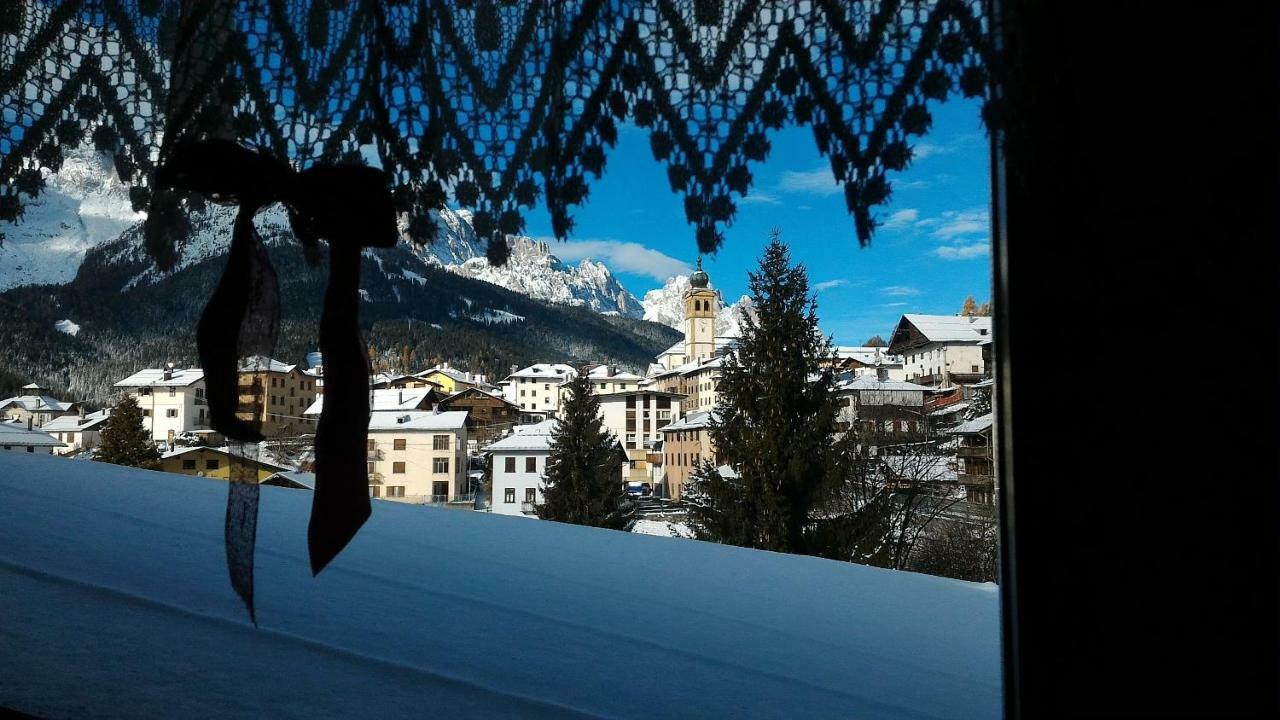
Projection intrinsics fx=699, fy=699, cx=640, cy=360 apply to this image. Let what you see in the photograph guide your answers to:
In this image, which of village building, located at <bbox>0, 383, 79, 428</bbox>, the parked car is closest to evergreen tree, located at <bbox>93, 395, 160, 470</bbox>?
village building, located at <bbox>0, 383, 79, 428</bbox>

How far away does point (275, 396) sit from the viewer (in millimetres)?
628

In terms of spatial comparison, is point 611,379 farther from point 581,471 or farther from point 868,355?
point 868,355

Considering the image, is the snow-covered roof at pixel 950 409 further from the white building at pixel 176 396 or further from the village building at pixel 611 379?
the white building at pixel 176 396

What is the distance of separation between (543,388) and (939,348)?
7.05 metres

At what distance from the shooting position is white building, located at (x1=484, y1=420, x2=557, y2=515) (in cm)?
1174

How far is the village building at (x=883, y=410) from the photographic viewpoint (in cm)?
938

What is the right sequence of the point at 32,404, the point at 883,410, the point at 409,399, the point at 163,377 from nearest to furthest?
1. the point at 163,377
2. the point at 32,404
3. the point at 409,399
4. the point at 883,410

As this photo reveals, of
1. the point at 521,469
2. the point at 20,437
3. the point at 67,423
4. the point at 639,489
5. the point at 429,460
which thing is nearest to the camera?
the point at 67,423

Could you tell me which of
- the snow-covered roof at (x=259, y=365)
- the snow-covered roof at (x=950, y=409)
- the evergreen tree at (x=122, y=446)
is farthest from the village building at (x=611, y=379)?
the snow-covered roof at (x=259, y=365)

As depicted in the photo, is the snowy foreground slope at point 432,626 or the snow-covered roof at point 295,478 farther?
the snowy foreground slope at point 432,626

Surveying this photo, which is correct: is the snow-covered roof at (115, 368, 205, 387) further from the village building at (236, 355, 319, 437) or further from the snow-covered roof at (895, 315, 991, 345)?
the snow-covered roof at (895, 315, 991, 345)

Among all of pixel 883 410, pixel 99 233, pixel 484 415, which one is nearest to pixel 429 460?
pixel 484 415

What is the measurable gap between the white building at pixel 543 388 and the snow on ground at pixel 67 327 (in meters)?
9.96

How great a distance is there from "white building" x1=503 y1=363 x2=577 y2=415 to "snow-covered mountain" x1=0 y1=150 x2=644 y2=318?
1003 cm
